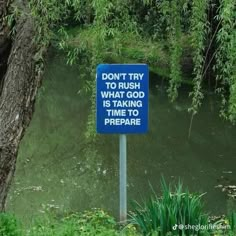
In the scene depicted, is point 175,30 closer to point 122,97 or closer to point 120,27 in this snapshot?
point 120,27

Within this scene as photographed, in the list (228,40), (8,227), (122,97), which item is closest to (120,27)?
(122,97)

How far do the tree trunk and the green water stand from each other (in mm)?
1063

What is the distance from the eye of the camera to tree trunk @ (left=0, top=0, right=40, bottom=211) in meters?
3.08

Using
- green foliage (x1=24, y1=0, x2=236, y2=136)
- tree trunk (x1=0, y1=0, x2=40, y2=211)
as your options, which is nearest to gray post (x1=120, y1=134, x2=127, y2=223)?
green foliage (x1=24, y1=0, x2=236, y2=136)

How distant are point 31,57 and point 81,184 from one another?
3.34 m

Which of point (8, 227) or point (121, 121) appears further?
point (121, 121)

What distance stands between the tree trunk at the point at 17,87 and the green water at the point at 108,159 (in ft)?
3.49

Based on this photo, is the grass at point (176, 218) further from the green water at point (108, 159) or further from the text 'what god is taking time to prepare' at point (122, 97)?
the green water at point (108, 159)

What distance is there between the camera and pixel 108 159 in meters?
7.36

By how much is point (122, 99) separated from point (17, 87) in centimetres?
59

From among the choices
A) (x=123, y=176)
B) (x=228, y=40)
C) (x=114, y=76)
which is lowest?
(x=123, y=176)

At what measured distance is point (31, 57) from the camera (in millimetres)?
3158

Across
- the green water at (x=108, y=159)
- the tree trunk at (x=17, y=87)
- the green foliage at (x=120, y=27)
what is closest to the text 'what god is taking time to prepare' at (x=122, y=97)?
the green foliage at (x=120, y=27)

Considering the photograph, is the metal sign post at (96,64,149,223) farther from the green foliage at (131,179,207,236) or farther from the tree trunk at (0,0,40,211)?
the tree trunk at (0,0,40,211)
